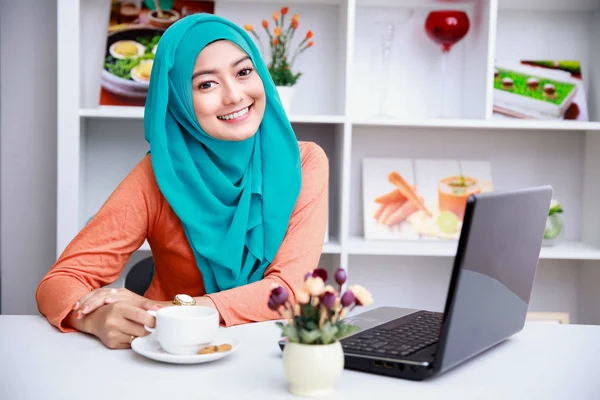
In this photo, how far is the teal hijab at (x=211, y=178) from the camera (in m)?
1.62

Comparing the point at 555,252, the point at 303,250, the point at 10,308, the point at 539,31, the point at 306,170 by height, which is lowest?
the point at 10,308

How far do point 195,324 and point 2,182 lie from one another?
200 centimetres

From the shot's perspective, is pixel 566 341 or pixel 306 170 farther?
pixel 306 170

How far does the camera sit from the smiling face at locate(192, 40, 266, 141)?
1633 millimetres

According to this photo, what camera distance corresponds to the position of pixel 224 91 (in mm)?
1647

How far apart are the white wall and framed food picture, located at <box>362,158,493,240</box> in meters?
1.21

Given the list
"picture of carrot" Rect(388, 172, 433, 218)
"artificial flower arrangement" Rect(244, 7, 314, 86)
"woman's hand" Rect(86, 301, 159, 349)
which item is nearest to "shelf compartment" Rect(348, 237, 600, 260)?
"picture of carrot" Rect(388, 172, 433, 218)

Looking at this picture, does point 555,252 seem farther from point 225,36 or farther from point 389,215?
point 225,36


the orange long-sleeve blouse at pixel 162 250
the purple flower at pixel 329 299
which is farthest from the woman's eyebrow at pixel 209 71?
the purple flower at pixel 329 299

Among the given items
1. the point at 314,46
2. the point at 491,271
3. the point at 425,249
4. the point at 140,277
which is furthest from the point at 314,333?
the point at 314,46

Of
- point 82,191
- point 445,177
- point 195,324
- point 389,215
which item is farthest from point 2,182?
point 195,324

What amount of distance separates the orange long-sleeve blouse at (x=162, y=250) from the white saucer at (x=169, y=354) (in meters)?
0.25

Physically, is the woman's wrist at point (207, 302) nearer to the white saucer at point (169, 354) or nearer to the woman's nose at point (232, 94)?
the white saucer at point (169, 354)

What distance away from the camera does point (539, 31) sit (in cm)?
284
